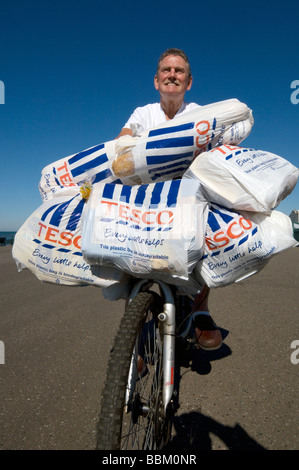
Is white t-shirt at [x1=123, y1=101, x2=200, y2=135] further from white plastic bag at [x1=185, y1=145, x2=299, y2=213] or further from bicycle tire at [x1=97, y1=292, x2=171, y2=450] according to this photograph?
bicycle tire at [x1=97, y1=292, x2=171, y2=450]

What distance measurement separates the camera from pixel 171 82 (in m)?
2.55

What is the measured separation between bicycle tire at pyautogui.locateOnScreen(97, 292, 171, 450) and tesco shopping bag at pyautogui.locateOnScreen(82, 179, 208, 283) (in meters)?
0.24

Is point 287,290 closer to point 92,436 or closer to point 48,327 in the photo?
point 48,327

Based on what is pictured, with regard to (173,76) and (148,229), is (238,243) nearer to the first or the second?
(148,229)

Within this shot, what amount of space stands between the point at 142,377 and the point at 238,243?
3.34 feet

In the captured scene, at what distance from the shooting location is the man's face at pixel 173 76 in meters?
2.52

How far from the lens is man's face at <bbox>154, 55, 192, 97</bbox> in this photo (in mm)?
2523

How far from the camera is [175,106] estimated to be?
104 inches

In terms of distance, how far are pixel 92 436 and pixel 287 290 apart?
5.63 m

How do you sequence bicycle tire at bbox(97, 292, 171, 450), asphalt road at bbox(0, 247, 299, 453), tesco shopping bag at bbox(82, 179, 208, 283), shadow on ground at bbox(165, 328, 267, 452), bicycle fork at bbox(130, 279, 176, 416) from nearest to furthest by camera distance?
bicycle tire at bbox(97, 292, 171, 450) → tesco shopping bag at bbox(82, 179, 208, 283) → bicycle fork at bbox(130, 279, 176, 416) → shadow on ground at bbox(165, 328, 267, 452) → asphalt road at bbox(0, 247, 299, 453)

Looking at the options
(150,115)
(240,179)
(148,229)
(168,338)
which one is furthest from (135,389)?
(150,115)

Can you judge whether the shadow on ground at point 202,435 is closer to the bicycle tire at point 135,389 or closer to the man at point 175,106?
the bicycle tire at point 135,389

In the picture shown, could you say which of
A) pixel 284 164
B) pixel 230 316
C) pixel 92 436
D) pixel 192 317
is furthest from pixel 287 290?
pixel 92 436

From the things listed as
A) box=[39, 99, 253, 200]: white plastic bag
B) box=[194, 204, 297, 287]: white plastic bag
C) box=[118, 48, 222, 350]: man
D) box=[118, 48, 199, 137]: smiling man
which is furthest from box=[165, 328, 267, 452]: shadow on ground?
box=[118, 48, 199, 137]: smiling man
